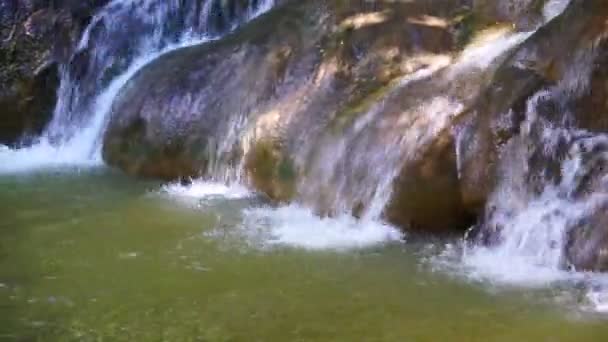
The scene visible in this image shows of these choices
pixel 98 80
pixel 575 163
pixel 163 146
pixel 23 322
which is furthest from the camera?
pixel 98 80

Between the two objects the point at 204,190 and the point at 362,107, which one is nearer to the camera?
the point at 362,107

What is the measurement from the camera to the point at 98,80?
12.0m

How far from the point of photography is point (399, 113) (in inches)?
303

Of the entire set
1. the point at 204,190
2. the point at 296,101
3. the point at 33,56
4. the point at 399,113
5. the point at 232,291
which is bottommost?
the point at 232,291

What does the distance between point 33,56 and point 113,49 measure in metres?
1.40

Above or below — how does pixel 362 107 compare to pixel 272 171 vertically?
above

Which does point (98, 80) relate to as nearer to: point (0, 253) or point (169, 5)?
point (169, 5)

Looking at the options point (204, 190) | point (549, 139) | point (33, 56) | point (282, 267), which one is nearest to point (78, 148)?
point (33, 56)

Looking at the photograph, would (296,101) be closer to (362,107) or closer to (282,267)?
(362,107)

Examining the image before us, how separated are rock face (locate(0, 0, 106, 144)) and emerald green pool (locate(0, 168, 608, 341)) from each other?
192 inches

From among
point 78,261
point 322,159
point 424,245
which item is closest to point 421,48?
point 322,159

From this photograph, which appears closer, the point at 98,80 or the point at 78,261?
the point at 78,261

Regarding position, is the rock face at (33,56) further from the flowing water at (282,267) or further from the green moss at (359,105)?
the green moss at (359,105)

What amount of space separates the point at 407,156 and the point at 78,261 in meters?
2.53
